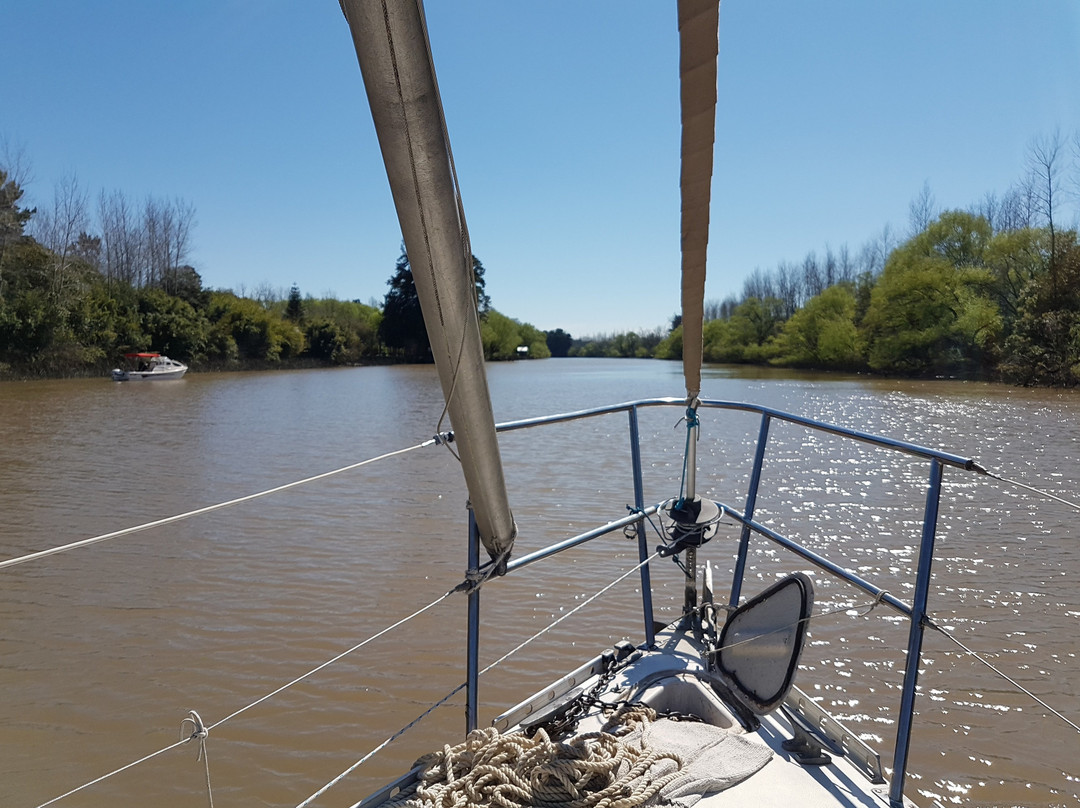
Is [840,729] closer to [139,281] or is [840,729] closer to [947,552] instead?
[947,552]

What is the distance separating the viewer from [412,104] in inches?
39.7

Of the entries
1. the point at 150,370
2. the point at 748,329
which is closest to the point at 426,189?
the point at 150,370

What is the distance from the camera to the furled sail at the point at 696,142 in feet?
5.25

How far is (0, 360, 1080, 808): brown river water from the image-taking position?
3223 millimetres

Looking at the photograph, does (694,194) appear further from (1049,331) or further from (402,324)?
(402,324)

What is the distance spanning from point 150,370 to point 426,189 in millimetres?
38292

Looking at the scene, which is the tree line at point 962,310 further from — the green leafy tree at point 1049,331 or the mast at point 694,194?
the mast at point 694,194

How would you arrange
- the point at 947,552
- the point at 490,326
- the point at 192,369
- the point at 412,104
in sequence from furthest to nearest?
the point at 490,326
the point at 192,369
the point at 947,552
the point at 412,104

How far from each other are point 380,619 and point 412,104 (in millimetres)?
4350

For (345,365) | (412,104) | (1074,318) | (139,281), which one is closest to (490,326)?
(345,365)

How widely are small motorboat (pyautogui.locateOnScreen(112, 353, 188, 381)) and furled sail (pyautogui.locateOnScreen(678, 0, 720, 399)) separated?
3623 cm

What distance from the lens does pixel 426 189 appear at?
1079 mm

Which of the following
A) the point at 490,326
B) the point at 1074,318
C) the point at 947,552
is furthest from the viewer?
the point at 490,326

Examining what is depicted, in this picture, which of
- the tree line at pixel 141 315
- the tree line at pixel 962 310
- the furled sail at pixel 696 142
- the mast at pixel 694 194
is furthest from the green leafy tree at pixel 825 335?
the furled sail at pixel 696 142
